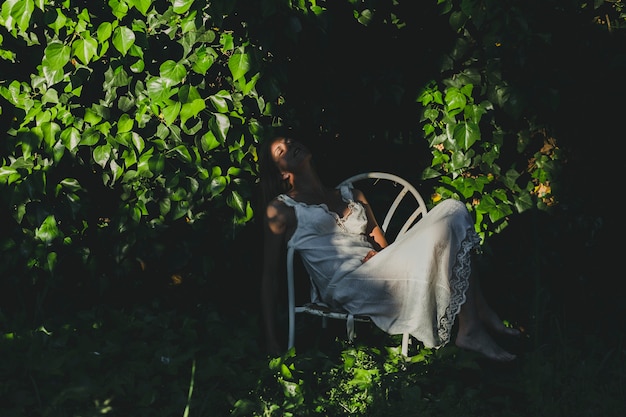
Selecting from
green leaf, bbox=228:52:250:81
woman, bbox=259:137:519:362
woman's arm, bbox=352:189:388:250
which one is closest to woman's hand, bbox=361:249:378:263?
woman, bbox=259:137:519:362

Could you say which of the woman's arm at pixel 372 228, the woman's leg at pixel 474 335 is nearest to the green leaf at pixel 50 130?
the woman's arm at pixel 372 228

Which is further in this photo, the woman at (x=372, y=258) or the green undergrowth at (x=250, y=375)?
the woman at (x=372, y=258)

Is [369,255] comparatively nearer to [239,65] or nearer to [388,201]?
[388,201]

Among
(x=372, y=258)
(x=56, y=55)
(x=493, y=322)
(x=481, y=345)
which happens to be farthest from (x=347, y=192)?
(x=56, y=55)

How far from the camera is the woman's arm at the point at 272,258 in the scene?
3684 mm

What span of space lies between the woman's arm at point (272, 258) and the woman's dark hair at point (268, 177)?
3.3 inches

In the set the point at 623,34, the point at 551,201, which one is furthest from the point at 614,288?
the point at 623,34

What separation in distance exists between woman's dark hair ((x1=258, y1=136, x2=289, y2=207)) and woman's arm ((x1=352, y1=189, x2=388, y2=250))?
35cm

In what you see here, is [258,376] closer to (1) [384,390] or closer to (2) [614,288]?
(1) [384,390]

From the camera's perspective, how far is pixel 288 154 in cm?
383

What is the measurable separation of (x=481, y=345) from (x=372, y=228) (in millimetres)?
858

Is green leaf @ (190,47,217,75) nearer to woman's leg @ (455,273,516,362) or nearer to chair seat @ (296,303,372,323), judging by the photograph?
chair seat @ (296,303,372,323)

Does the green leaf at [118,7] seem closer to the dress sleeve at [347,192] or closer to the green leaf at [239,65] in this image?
the green leaf at [239,65]

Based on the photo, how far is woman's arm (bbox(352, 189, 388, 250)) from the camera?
404 cm
